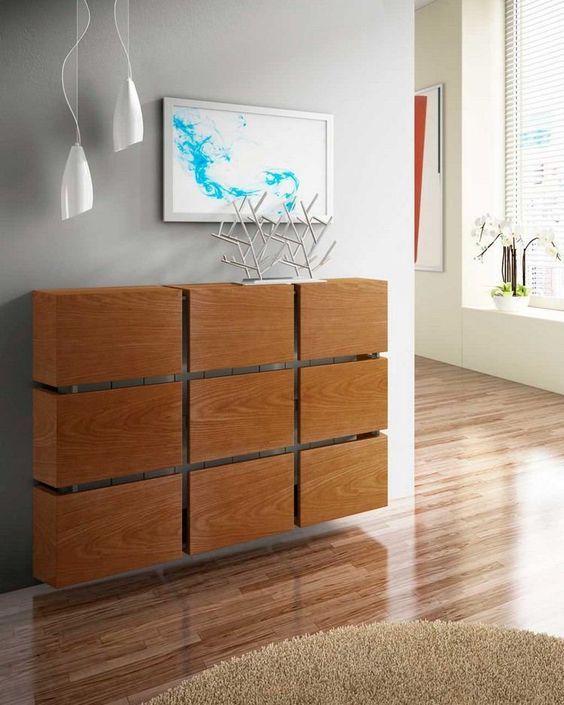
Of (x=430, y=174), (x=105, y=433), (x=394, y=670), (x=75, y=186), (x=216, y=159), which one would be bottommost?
(x=394, y=670)

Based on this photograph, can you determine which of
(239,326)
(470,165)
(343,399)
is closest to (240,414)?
(239,326)

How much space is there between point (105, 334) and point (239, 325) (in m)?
0.49

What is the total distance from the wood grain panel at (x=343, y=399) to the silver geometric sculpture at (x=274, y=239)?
0.42m

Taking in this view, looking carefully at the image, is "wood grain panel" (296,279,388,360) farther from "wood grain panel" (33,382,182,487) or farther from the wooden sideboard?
"wood grain panel" (33,382,182,487)

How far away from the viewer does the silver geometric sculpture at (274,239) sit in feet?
9.53

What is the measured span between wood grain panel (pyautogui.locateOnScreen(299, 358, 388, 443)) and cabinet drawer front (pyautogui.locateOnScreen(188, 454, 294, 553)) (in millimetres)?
182

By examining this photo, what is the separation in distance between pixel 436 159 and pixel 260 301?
14.5ft

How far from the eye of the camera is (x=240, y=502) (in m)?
2.74

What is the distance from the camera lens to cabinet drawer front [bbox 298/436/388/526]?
114 inches

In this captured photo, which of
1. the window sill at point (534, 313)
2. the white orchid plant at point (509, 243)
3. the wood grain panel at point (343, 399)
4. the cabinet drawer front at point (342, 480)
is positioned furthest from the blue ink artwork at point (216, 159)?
the white orchid plant at point (509, 243)

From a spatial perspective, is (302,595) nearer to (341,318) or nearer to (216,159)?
(341,318)

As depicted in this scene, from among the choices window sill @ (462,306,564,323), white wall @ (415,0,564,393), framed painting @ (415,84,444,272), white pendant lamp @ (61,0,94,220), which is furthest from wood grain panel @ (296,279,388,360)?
framed painting @ (415,84,444,272)

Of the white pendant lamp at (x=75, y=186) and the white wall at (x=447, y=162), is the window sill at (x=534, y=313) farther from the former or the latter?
the white pendant lamp at (x=75, y=186)

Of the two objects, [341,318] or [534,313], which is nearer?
[341,318]
